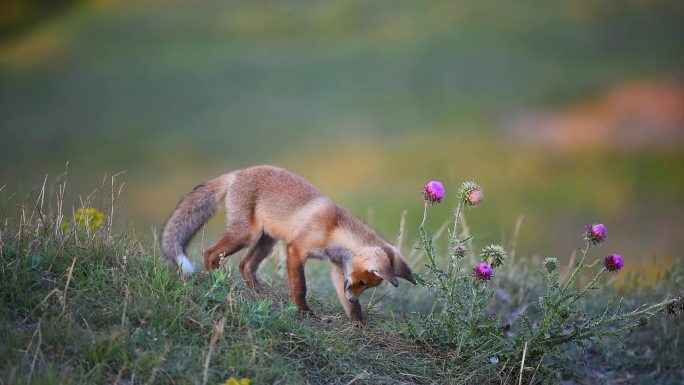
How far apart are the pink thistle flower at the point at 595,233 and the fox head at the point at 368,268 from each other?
1.24 m

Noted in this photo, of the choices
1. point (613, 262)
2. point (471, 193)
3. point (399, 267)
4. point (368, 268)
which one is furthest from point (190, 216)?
point (613, 262)

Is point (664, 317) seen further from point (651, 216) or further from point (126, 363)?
point (651, 216)

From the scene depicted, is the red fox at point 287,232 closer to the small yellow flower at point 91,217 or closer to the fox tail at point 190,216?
the fox tail at point 190,216

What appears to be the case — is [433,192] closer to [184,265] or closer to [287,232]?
[287,232]

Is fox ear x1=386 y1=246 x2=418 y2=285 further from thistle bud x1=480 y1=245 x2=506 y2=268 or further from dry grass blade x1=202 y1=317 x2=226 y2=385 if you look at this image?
dry grass blade x1=202 y1=317 x2=226 y2=385

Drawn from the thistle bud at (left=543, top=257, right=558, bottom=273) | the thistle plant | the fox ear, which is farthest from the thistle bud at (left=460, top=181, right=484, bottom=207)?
the fox ear

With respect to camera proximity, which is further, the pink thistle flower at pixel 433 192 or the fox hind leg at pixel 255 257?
the fox hind leg at pixel 255 257

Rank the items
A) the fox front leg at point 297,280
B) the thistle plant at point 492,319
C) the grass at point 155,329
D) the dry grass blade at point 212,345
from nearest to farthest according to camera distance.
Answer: the dry grass blade at point 212,345, the grass at point 155,329, the thistle plant at point 492,319, the fox front leg at point 297,280

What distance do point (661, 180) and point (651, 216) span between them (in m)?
1.67

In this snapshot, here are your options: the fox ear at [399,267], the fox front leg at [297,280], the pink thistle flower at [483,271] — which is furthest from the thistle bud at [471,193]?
the fox front leg at [297,280]

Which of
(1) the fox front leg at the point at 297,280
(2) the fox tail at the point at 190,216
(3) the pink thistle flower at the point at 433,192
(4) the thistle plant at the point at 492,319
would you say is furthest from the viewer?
(2) the fox tail at the point at 190,216

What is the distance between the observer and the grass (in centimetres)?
387

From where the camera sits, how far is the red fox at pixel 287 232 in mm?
5328

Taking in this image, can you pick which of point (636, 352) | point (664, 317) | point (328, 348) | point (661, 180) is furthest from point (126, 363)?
point (661, 180)
